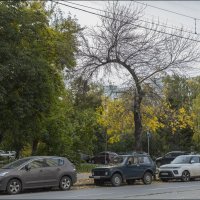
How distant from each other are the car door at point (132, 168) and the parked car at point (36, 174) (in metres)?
3.22

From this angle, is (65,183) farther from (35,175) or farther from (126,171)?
(126,171)

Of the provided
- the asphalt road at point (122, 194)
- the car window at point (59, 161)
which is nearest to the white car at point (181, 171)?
the asphalt road at point (122, 194)

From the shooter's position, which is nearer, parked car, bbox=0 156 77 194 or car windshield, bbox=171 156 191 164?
parked car, bbox=0 156 77 194

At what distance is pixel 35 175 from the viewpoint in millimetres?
20078

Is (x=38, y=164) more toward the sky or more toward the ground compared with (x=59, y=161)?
more toward the ground

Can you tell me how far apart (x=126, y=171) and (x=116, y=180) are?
0.86m

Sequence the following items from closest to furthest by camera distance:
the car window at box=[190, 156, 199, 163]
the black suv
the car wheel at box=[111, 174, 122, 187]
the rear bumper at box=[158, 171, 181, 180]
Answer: the car wheel at box=[111, 174, 122, 187] < the black suv < the rear bumper at box=[158, 171, 181, 180] < the car window at box=[190, 156, 199, 163]

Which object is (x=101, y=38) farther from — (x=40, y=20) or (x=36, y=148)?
(x=36, y=148)

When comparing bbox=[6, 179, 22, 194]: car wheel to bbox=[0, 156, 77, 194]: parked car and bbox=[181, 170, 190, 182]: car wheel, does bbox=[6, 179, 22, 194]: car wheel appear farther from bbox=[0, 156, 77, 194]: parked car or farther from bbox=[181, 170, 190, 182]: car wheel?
bbox=[181, 170, 190, 182]: car wheel

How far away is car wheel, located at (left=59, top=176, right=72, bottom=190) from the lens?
2100 centimetres

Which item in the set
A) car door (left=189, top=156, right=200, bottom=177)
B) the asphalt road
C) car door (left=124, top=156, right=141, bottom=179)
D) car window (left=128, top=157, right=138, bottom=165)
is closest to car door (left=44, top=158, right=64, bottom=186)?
the asphalt road

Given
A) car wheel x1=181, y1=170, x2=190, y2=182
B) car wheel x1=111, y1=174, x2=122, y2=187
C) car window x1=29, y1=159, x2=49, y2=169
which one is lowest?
car wheel x1=111, y1=174, x2=122, y2=187

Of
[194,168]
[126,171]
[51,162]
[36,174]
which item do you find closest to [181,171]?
[194,168]

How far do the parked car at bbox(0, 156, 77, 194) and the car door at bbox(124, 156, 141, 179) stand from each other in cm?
322
